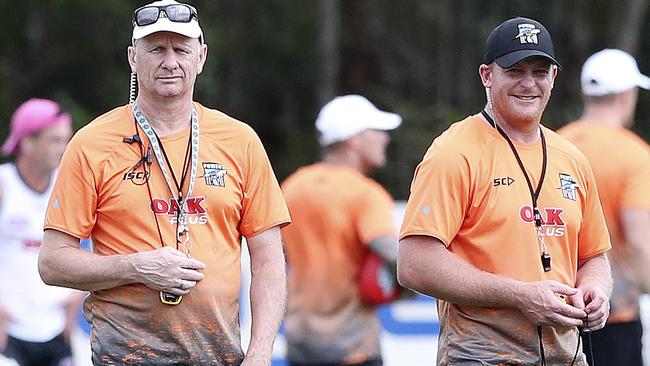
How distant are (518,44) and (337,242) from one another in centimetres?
309

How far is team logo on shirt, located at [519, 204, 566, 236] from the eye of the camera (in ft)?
17.7

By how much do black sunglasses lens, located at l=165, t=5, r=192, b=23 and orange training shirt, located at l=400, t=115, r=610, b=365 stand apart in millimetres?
1154

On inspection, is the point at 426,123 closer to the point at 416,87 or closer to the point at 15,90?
the point at 416,87

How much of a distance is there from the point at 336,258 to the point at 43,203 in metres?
1.91

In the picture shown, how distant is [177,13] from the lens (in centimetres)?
532

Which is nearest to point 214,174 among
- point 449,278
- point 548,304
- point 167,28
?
point 167,28

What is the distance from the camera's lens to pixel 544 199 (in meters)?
5.44

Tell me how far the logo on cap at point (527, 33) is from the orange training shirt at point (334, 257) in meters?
2.76

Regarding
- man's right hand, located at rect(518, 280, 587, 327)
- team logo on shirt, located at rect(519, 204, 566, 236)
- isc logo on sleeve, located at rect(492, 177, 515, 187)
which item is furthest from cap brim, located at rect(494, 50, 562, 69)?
man's right hand, located at rect(518, 280, 587, 327)

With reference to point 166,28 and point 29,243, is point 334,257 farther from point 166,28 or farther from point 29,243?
point 166,28

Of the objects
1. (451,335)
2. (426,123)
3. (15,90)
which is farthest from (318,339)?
(15,90)

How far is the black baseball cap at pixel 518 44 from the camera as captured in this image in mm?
5480

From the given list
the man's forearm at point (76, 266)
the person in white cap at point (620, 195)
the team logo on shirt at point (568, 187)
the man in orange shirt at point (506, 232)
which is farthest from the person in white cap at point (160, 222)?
the person in white cap at point (620, 195)

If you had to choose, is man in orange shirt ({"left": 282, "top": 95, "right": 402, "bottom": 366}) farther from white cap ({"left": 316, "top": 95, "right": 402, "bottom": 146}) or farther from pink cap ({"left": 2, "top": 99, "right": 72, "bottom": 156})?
pink cap ({"left": 2, "top": 99, "right": 72, "bottom": 156})
